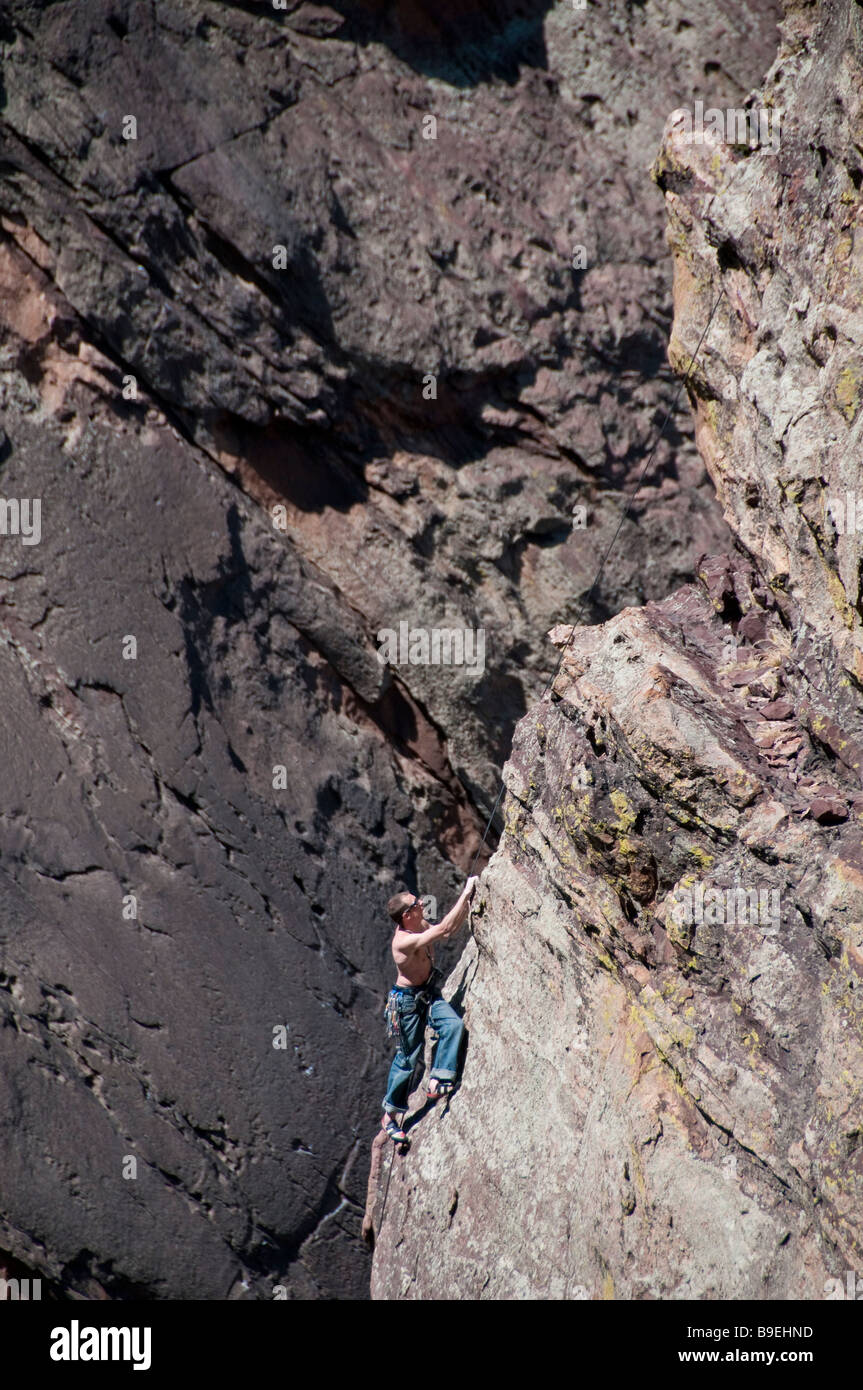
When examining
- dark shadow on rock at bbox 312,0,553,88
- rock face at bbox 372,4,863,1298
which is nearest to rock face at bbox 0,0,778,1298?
dark shadow on rock at bbox 312,0,553,88

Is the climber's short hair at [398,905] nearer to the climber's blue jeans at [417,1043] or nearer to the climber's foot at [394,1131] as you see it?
the climber's blue jeans at [417,1043]

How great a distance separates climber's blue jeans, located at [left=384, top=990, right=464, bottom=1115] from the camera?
597 centimetres

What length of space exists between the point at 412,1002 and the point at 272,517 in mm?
3967

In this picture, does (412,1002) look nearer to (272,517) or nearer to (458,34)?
(272,517)

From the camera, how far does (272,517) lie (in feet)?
26.3

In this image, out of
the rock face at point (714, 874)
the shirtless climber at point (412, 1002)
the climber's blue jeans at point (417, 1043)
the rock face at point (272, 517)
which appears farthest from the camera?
the rock face at point (272, 517)

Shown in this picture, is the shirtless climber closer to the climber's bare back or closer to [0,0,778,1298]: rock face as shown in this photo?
the climber's bare back

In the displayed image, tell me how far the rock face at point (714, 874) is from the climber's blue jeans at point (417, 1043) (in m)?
0.11

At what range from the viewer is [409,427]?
8484 mm

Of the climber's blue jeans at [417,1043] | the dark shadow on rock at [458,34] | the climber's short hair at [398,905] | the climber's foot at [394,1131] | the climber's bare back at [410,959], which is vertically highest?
the dark shadow on rock at [458,34]

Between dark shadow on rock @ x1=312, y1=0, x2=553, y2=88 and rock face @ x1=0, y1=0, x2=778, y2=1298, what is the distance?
31 millimetres

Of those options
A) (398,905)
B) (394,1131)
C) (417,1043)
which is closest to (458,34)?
(398,905)

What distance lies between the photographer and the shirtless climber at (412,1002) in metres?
6.07

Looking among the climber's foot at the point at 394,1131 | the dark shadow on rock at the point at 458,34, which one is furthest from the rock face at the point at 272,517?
the climber's foot at the point at 394,1131
